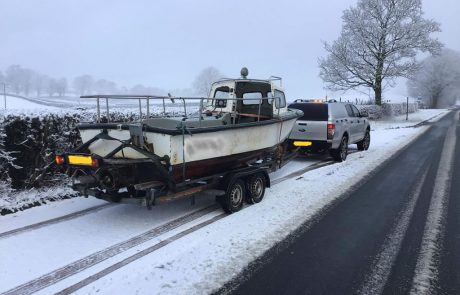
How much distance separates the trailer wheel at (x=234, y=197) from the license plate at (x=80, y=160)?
7.19 feet

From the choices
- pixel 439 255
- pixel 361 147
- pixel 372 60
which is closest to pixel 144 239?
pixel 439 255

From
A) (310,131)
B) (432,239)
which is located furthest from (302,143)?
(432,239)

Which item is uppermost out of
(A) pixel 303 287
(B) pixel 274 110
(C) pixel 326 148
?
(B) pixel 274 110

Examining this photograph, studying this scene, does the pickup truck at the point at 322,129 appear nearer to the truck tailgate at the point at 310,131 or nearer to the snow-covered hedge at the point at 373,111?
the truck tailgate at the point at 310,131

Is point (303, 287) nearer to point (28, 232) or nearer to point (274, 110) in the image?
point (28, 232)

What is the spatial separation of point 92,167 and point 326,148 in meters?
7.70

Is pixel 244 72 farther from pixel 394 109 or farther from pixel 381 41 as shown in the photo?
pixel 394 109

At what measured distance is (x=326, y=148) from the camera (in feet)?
38.4

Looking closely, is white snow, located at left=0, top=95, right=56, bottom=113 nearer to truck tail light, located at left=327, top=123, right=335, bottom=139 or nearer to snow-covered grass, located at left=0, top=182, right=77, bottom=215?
snow-covered grass, located at left=0, top=182, right=77, bottom=215

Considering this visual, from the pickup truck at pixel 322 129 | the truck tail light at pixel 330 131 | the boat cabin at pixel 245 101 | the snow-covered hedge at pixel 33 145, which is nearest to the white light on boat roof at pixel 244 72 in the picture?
the boat cabin at pixel 245 101

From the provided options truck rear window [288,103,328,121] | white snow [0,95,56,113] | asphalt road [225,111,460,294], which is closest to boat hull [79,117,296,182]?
asphalt road [225,111,460,294]

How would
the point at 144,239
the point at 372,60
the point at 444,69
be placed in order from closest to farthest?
the point at 144,239 < the point at 372,60 < the point at 444,69

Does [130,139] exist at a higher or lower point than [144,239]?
higher

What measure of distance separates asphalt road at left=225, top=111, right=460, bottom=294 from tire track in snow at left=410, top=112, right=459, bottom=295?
0.03 ft
